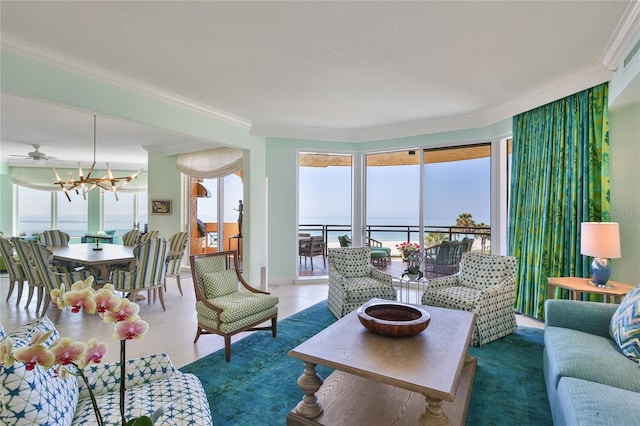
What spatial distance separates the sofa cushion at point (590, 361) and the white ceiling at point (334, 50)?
2275 millimetres

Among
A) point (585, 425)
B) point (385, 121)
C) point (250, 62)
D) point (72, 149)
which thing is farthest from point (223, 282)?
point (72, 149)

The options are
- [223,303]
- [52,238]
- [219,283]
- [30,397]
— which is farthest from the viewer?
[52,238]

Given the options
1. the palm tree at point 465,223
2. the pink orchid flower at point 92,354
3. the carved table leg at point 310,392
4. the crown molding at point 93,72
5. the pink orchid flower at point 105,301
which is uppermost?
the crown molding at point 93,72

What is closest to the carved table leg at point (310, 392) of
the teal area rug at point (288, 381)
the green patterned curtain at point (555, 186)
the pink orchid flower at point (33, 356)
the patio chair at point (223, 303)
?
the teal area rug at point (288, 381)

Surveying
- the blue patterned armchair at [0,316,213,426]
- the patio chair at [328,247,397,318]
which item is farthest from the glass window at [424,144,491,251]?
the blue patterned armchair at [0,316,213,426]

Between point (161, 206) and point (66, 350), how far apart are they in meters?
6.85

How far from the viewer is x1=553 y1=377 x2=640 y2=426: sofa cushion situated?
1.42 metres

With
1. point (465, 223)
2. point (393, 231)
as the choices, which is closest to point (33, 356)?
point (465, 223)

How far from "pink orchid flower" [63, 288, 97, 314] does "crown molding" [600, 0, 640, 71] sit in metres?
3.40

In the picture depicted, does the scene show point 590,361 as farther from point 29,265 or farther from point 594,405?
point 29,265

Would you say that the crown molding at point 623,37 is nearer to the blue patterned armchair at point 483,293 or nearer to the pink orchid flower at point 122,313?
the blue patterned armchair at point 483,293

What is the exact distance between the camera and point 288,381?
2498mm

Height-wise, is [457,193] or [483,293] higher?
[457,193]

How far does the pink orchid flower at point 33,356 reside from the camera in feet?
2.19
